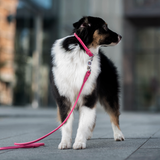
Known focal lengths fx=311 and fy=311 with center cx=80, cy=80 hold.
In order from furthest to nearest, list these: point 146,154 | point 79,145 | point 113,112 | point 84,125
Answer: point 113,112 < point 84,125 < point 79,145 < point 146,154

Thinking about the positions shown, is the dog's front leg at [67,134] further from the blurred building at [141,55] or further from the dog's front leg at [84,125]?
the blurred building at [141,55]

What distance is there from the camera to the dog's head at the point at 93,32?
4.25 meters

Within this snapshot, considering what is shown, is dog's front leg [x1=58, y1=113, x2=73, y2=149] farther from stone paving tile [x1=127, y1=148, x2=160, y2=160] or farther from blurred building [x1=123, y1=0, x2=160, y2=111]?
blurred building [x1=123, y1=0, x2=160, y2=111]

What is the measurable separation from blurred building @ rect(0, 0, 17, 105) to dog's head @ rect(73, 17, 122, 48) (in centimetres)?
1829

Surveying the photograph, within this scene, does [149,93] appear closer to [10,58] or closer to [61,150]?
[10,58]

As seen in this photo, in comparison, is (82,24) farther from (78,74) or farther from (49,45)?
(49,45)

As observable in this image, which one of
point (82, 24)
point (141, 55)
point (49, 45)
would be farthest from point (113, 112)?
point (141, 55)

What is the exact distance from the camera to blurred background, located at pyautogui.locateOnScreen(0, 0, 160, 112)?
2189 cm

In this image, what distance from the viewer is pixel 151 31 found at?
23.2 m

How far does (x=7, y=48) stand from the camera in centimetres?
2230

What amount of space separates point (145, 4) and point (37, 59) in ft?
28.1

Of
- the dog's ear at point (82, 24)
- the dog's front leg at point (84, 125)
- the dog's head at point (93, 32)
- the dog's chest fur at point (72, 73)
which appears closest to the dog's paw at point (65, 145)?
the dog's front leg at point (84, 125)

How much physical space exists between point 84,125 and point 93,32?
1.28 meters

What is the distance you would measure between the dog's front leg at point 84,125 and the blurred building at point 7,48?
1838 centimetres
